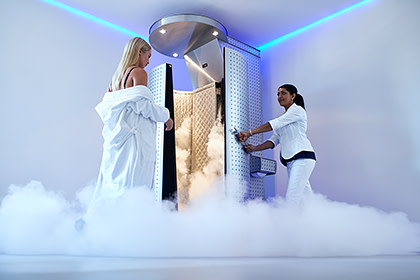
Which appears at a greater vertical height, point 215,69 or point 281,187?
point 215,69

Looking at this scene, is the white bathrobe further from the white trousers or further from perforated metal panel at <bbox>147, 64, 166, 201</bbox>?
the white trousers

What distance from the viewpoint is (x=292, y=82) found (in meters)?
5.08

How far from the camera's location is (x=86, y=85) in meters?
4.48

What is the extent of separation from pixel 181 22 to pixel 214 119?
131 cm

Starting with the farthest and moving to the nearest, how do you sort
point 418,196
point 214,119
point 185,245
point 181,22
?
point 181,22 < point 214,119 < point 418,196 < point 185,245

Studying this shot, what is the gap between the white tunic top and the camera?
3295 millimetres

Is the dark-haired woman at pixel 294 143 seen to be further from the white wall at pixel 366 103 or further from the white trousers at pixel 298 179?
the white wall at pixel 366 103

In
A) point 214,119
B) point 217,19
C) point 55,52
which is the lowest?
point 214,119

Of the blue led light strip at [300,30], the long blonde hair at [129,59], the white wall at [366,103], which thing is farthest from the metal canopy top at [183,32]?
the long blonde hair at [129,59]

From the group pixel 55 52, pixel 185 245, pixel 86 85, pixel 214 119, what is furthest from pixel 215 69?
pixel 185 245

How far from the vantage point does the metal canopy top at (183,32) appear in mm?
4254

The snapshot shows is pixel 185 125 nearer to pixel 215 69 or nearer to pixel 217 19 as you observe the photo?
pixel 215 69

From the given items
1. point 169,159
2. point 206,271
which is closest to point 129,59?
point 169,159

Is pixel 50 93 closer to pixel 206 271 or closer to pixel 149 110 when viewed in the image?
pixel 149 110
